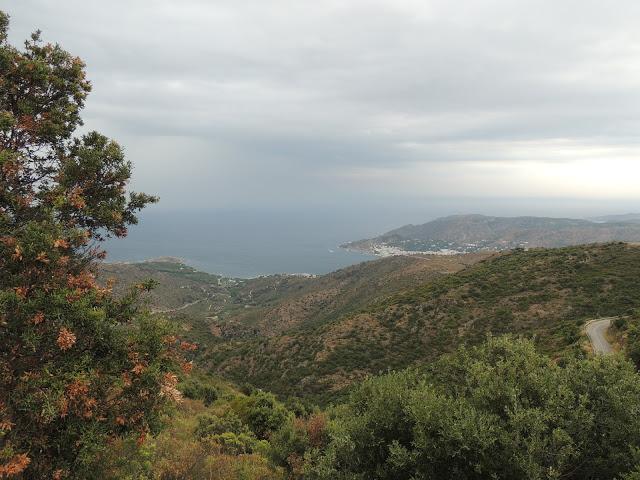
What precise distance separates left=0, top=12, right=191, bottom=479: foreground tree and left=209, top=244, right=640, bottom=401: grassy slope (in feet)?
86.0

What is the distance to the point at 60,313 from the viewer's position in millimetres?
7262

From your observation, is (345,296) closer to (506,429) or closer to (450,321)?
(450,321)

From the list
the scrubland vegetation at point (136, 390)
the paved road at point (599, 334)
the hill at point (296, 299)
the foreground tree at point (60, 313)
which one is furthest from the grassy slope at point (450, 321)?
the foreground tree at point (60, 313)

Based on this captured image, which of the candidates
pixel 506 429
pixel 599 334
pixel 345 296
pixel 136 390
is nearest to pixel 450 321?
pixel 599 334

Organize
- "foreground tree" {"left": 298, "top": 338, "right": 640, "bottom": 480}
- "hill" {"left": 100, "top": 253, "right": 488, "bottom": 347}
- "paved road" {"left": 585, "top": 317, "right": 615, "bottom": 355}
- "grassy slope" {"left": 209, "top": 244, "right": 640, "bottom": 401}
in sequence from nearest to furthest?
"foreground tree" {"left": 298, "top": 338, "right": 640, "bottom": 480}
"paved road" {"left": 585, "top": 317, "right": 615, "bottom": 355}
"grassy slope" {"left": 209, "top": 244, "right": 640, "bottom": 401}
"hill" {"left": 100, "top": 253, "right": 488, "bottom": 347}

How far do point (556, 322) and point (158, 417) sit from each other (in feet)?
123

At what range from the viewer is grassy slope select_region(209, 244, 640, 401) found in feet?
118

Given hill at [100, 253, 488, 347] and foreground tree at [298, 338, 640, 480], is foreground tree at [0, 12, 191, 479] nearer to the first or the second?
foreground tree at [298, 338, 640, 480]

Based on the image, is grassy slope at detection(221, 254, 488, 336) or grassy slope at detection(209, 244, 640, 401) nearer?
grassy slope at detection(209, 244, 640, 401)

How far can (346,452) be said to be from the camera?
32.1 feet

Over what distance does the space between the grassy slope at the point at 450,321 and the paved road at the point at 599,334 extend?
1.12m

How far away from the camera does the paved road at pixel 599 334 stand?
81.9ft

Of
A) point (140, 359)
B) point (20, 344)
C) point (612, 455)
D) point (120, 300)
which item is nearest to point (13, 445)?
point (20, 344)

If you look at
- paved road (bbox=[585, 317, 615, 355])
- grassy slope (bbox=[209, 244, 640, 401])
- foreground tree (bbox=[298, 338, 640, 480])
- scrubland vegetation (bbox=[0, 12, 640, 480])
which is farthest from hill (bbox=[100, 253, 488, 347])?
paved road (bbox=[585, 317, 615, 355])
